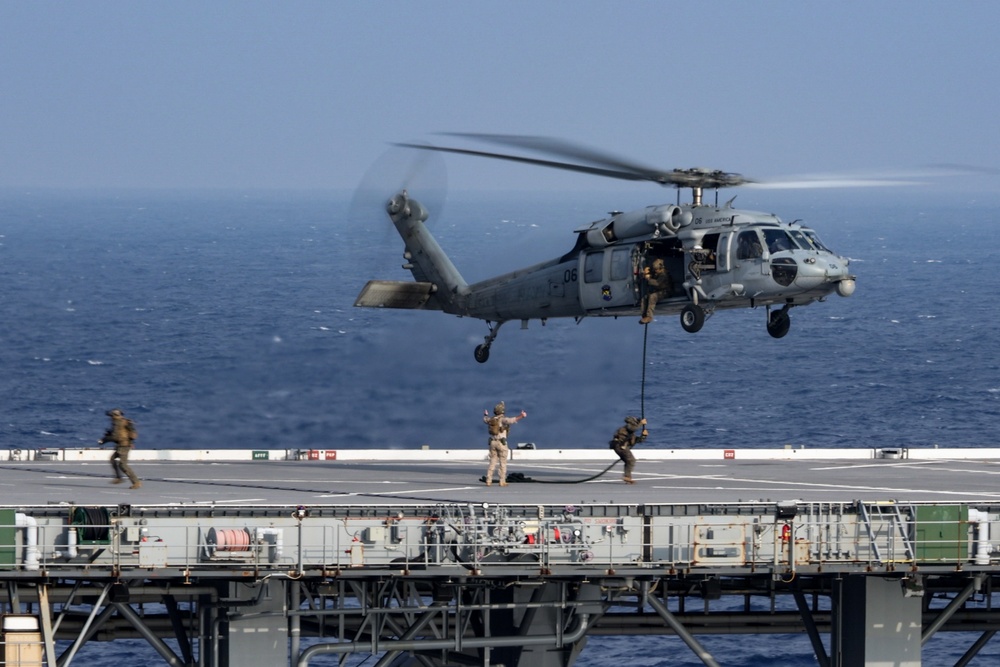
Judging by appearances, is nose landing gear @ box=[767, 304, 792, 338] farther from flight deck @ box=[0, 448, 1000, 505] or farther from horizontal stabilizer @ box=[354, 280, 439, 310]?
horizontal stabilizer @ box=[354, 280, 439, 310]

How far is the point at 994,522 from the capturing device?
102 ft

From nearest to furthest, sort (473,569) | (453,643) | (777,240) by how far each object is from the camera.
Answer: (473,569) < (453,643) < (777,240)

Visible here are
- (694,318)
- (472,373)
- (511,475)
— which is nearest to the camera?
(694,318)

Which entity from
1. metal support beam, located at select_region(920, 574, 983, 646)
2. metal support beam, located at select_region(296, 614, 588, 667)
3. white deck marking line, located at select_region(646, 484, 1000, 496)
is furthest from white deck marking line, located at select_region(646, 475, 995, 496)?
metal support beam, located at select_region(296, 614, 588, 667)

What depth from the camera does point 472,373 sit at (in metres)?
91.2

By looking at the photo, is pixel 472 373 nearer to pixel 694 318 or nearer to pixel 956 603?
A: pixel 694 318

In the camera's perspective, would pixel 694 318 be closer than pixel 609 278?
Yes

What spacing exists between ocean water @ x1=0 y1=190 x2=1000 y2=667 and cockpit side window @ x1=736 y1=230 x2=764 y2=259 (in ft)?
18.7

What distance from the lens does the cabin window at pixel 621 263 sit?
3931 centimetres

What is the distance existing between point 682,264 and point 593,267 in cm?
248

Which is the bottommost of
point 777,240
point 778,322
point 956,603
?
point 956,603

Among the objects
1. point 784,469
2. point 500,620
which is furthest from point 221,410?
point 500,620

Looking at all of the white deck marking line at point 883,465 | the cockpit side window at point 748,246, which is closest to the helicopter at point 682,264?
the cockpit side window at point 748,246

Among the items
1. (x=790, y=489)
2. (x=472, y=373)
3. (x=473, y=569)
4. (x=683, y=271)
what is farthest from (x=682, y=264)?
(x=472, y=373)
